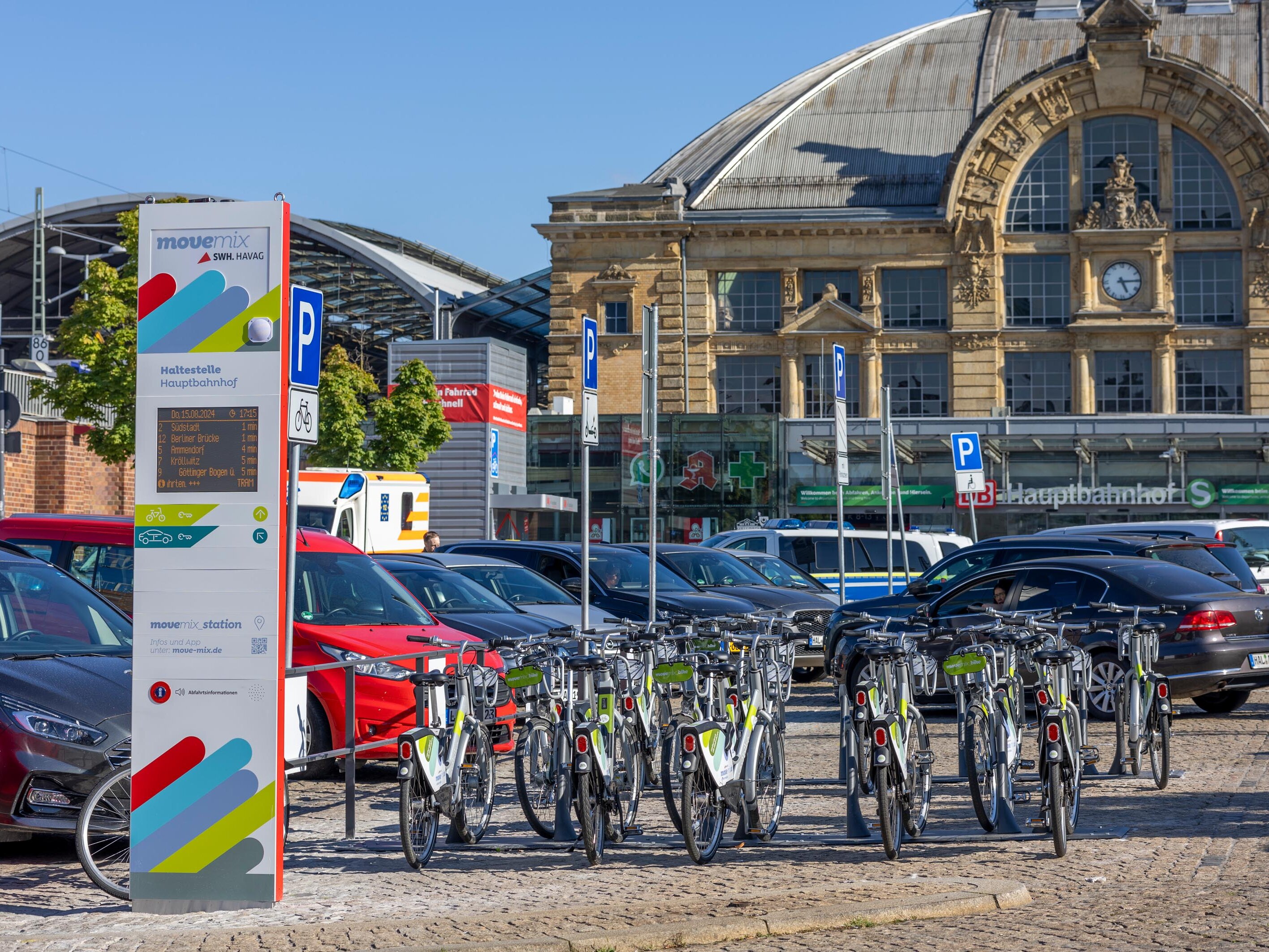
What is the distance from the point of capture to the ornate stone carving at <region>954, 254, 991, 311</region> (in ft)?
192

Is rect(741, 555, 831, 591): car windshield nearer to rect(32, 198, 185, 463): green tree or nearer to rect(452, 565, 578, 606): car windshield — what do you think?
rect(452, 565, 578, 606): car windshield

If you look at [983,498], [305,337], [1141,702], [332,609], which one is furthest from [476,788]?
[983,498]

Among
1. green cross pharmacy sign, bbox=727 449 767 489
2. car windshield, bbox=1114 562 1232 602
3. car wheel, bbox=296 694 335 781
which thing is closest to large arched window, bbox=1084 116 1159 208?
green cross pharmacy sign, bbox=727 449 767 489

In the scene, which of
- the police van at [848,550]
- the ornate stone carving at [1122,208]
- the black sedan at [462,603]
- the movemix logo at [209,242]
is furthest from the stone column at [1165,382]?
the movemix logo at [209,242]

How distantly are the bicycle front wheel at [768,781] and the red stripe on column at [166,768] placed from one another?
318cm

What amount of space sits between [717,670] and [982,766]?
5.56ft

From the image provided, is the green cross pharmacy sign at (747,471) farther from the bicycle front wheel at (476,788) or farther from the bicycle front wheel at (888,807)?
the bicycle front wheel at (888,807)

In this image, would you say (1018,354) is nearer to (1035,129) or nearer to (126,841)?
(1035,129)

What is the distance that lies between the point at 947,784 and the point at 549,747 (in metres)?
3.53

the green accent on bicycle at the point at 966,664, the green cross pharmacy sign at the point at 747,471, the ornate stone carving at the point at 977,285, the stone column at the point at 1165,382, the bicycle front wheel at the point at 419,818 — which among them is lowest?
the bicycle front wheel at the point at 419,818

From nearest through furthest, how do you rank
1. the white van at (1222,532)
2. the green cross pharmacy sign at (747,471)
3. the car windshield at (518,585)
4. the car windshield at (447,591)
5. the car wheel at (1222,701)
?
the car windshield at (447,591), the car wheel at (1222,701), the car windshield at (518,585), the white van at (1222,532), the green cross pharmacy sign at (747,471)

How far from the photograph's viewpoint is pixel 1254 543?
28312 mm

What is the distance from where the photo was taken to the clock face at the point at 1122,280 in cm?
5788

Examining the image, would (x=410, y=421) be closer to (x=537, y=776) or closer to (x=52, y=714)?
(x=537, y=776)
